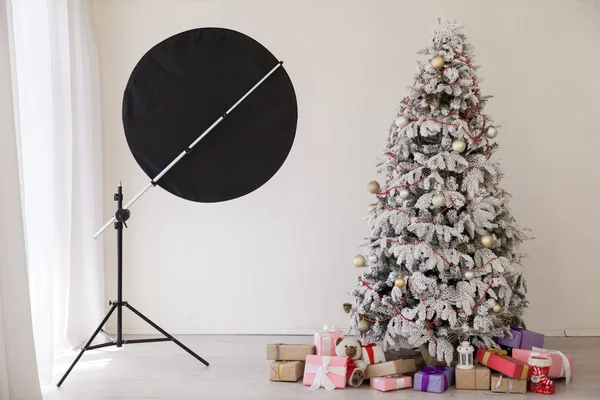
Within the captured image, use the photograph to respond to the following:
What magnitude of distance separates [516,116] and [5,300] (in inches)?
114

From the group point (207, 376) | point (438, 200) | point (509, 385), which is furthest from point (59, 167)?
point (509, 385)

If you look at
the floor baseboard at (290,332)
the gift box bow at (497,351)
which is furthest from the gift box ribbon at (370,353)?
the floor baseboard at (290,332)

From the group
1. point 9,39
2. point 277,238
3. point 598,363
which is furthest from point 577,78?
point 9,39

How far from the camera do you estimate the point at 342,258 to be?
3721mm

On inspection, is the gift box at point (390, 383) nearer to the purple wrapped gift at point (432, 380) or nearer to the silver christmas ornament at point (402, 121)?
the purple wrapped gift at point (432, 380)

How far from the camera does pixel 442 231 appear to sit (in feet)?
9.06

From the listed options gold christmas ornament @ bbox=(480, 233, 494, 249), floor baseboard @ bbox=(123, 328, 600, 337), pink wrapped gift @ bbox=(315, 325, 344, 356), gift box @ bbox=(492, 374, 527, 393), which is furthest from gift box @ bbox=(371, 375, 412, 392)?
floor baseboard @ bbox=(123, 328, 600, 337)

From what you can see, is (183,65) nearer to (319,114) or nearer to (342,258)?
(319,114)

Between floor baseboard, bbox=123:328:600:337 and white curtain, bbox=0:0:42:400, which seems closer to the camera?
white curtain, bbox=0:0:42:400

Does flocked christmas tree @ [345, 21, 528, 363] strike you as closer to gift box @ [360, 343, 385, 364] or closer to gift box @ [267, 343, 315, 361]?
gift box @ [360, 343, 385, 364]

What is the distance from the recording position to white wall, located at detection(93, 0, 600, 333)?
363cm

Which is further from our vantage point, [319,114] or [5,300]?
[319,114]

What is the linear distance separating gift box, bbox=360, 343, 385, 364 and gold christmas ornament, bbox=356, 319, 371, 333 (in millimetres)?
75

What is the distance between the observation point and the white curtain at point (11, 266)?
2379 mm
